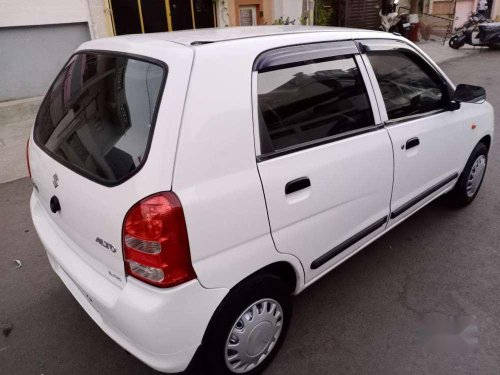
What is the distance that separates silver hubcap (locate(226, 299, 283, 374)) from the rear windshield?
916 millimetres

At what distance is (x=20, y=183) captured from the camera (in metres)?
4.66

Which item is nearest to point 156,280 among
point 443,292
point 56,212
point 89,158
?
point 89,158

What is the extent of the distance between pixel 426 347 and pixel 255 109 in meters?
1.69

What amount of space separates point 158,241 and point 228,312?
20.5 inches

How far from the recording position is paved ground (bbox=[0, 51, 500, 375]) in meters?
2.26

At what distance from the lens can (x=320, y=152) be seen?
2.10 m

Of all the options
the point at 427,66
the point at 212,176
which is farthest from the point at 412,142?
the point at 212,176

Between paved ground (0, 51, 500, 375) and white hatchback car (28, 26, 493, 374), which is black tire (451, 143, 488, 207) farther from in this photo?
white hatchback car (28, 26, 493, 374)

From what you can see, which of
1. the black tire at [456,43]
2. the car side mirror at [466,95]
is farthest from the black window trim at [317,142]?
the black tire at [456,43]

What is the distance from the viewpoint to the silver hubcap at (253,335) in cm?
197

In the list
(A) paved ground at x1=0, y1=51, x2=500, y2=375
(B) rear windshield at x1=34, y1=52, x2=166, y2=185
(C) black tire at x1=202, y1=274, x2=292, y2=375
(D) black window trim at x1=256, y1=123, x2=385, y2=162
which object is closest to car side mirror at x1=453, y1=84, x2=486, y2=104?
(D) black window trim at x1=256, y1=123, x2=385, y2=162

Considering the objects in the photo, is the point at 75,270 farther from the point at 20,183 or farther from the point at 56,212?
the point at 20,183

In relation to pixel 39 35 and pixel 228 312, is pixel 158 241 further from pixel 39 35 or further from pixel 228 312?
pixel 39 35

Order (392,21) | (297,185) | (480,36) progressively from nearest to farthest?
1. (297,185)
2. (480,36)
3. (392,21)
